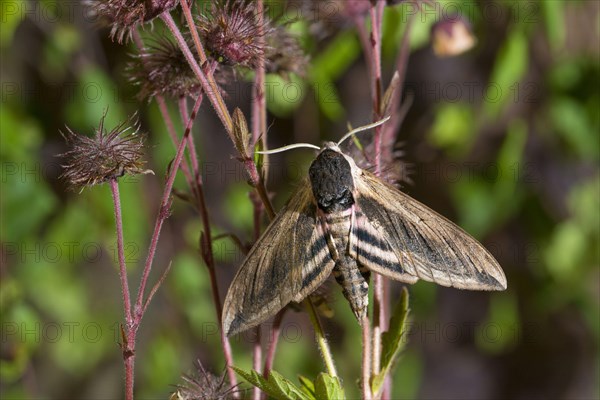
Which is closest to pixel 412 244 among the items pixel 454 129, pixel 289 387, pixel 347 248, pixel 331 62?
pixel 347 248

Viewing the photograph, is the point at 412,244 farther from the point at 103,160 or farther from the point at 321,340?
the point at 103,160

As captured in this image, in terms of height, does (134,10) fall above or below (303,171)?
above

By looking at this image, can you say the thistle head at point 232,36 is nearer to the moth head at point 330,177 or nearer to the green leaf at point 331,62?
the moth head at point 330,177

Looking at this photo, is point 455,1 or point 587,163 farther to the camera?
point 587,163

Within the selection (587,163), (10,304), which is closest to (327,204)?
(10,304)

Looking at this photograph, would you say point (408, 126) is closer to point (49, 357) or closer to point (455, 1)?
point (455, 1)

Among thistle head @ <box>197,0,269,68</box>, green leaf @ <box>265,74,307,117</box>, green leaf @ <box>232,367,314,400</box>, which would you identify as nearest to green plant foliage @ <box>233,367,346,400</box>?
green leaf @ <box>232,367,314,400</box>
